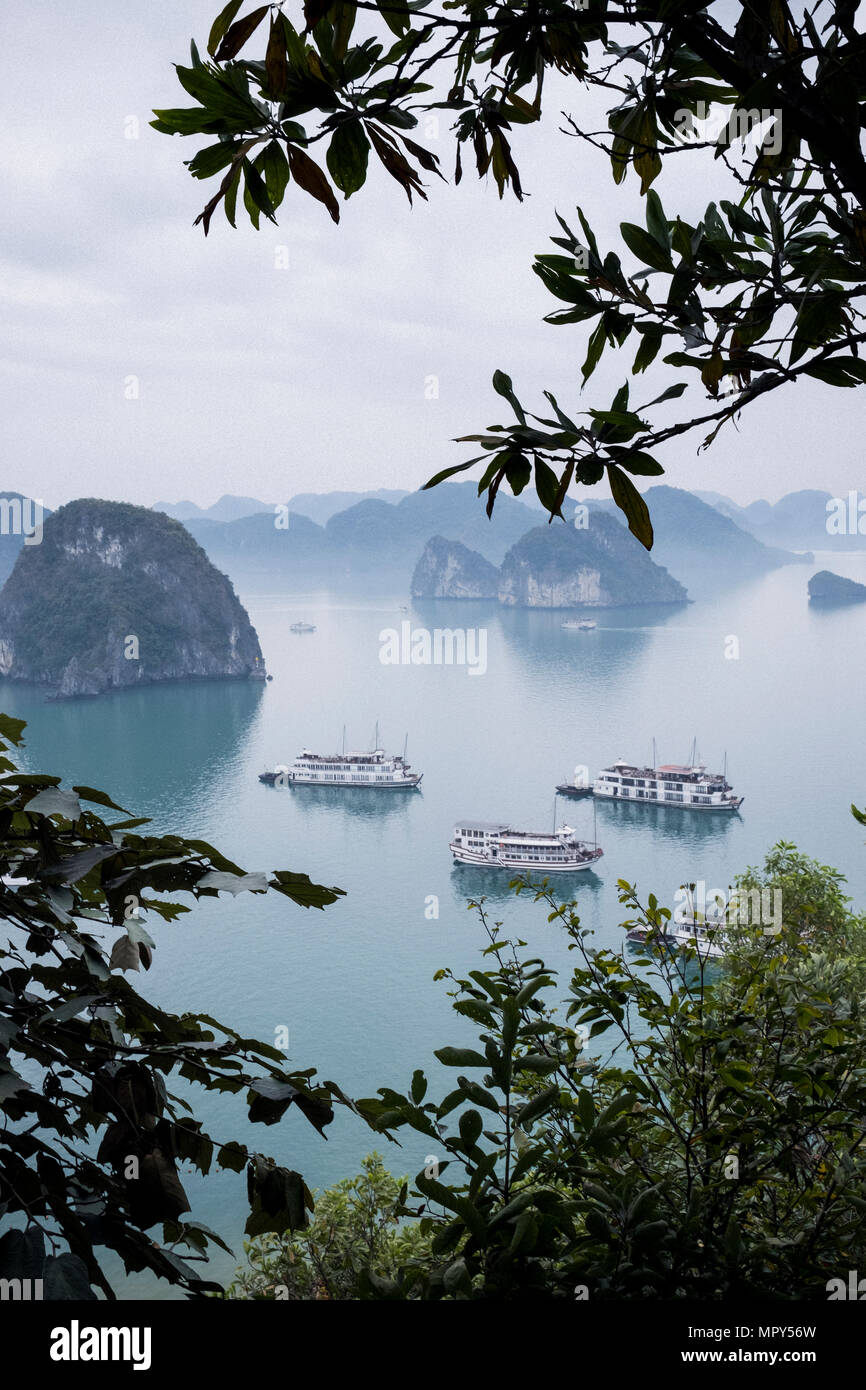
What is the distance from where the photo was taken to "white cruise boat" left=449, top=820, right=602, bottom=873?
2006 cm

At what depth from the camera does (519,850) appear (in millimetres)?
20875

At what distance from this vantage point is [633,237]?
722mm

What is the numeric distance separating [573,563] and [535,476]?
5353 cm

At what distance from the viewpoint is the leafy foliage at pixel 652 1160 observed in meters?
0.80

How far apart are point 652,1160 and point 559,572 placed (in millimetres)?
53402

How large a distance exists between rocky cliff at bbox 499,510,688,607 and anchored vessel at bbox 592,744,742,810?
27.7m

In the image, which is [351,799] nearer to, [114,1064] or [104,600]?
[104,600]

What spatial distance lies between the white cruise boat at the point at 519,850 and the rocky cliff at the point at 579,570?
107 ft

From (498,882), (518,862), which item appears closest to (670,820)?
(518,862)

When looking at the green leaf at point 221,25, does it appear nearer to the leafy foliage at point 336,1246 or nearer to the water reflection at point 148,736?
the leafy foliage at point 336,1246

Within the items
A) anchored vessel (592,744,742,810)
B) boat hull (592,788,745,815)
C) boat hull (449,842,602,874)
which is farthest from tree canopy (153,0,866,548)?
boat hull (592,788,745,815)

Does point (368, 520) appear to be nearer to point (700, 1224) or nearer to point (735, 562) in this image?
point (735, 562)

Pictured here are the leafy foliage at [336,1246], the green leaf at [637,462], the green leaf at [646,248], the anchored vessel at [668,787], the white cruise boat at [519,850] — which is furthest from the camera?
the anchored vessel at [668,787]

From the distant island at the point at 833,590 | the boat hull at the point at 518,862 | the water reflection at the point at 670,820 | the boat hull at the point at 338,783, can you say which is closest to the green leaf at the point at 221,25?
the boat hull at the point at 518,862
